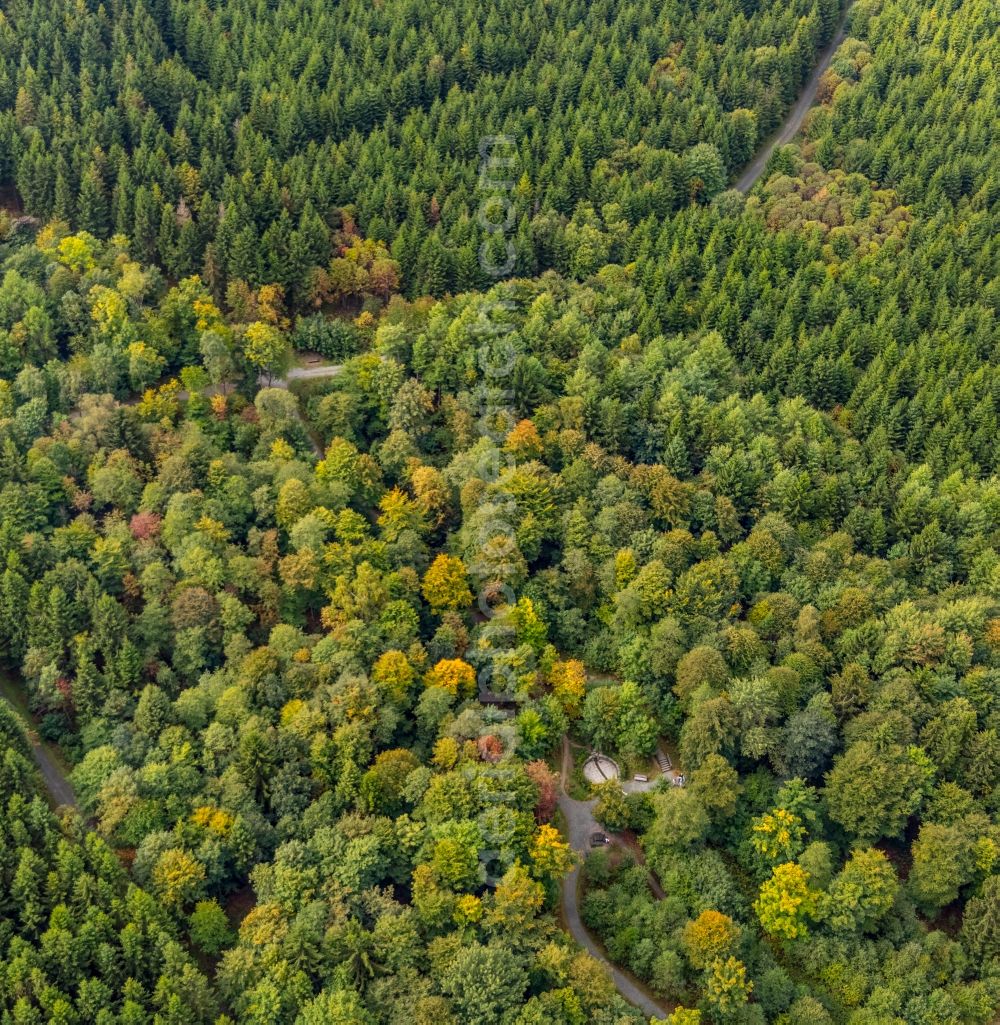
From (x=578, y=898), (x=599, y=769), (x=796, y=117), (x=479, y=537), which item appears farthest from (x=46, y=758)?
(x=796, y=117)

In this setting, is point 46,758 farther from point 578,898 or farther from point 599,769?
point 599,769

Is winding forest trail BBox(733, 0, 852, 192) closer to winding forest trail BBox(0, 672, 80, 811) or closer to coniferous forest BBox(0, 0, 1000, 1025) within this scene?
coniferous forest BBox(0, 0, 1000, 1025)

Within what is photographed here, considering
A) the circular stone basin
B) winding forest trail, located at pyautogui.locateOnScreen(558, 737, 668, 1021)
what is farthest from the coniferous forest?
the circular stone basin

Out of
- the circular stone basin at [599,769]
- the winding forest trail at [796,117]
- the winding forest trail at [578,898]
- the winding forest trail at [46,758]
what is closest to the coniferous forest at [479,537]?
the winding forest trail at [578,898]

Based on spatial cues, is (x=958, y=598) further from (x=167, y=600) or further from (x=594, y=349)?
(x=167, y=600)

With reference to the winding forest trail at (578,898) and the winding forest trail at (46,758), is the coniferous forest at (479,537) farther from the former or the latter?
the winding forest trail at (46,758)

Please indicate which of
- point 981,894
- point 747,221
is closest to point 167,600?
point 981,894
